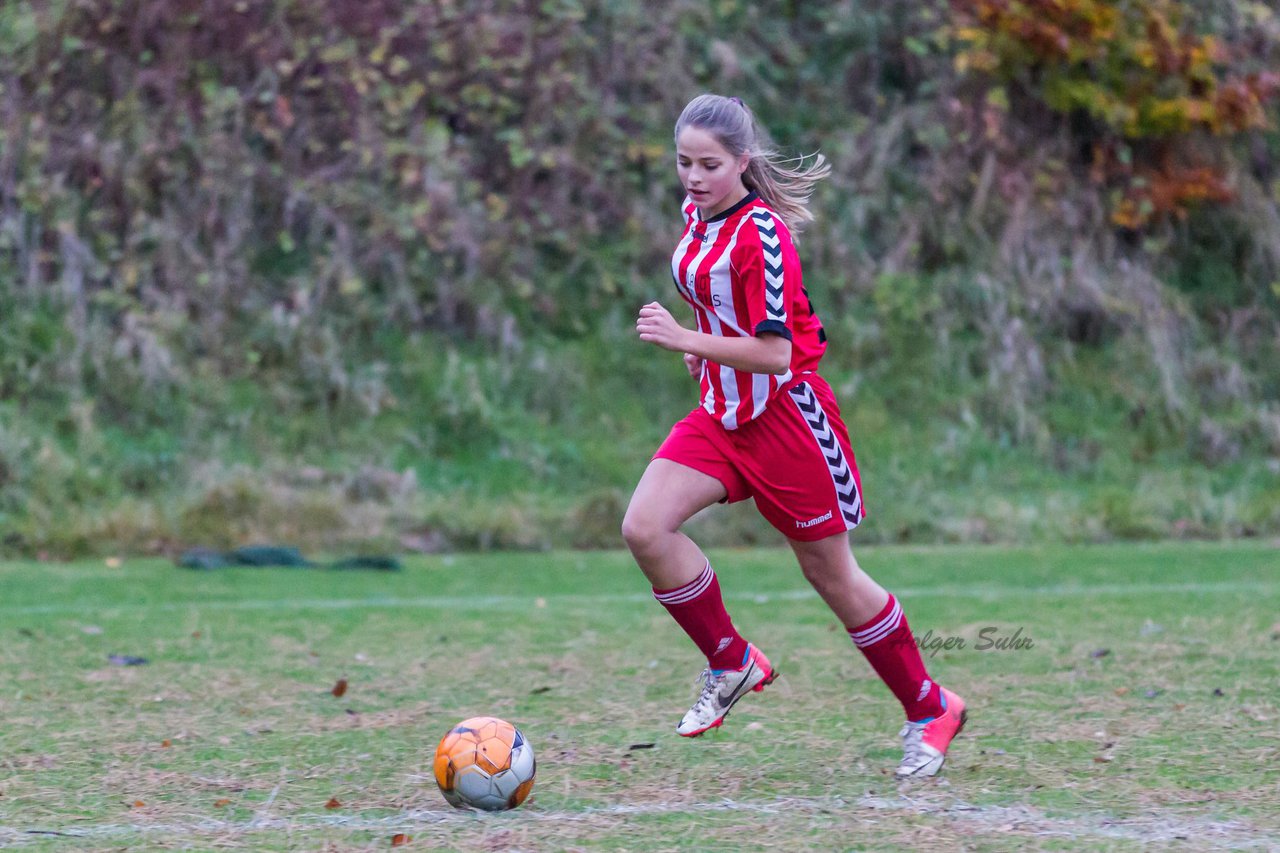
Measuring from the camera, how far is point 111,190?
39.6ft

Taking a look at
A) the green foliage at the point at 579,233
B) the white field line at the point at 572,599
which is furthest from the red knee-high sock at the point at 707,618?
the green foliage at the point at 579,233

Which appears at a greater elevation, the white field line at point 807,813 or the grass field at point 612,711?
the white field line at point 807,813

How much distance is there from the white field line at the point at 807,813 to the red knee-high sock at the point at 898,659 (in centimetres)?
41

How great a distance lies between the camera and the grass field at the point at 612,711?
11.7 feet

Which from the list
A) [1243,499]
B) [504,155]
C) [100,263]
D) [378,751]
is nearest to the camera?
[378,751]

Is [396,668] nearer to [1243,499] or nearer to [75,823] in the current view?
[75,823]

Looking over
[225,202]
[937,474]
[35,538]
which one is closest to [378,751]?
[35,538]

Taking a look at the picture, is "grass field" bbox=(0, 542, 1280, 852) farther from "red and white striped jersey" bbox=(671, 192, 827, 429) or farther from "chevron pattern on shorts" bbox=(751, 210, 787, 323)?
"chevron pattern on shorts" bbox=(751, 210, 787, 323)

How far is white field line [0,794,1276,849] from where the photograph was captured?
11.2 ft

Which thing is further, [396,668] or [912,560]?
[912,560]

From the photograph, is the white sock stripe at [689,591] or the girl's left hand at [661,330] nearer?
the girl's left hand at [661,330]

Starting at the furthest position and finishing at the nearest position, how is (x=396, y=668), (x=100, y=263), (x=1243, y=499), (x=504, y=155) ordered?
(x=504, y=155), (x=100, y=263), (x=1243, y=499), (x=396, y=668)

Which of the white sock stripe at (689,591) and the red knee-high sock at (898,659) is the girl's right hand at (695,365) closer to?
the white sock stripe at (689,591)

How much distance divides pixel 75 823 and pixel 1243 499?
864 cm
